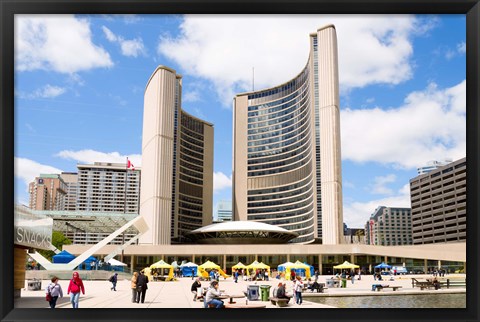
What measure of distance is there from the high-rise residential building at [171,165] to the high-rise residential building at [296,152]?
1122 cm

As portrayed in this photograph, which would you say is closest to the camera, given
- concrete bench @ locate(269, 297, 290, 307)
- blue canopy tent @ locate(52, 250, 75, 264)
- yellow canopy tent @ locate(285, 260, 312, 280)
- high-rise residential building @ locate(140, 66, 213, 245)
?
concrete bench @ locate(269, 297, 290, 307)

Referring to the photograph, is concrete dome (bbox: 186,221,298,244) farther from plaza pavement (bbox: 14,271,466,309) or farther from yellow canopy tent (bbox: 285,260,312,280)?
plaza pavement (bbox: 14,271,466,309)

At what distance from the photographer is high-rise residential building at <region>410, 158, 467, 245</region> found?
144 meters

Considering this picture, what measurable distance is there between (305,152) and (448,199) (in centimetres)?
5536

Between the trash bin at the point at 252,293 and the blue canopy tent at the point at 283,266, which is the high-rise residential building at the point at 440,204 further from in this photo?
the trash bin at the point at 252,293

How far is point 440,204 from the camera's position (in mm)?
153875

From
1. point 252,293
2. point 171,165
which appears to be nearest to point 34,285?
point 252,293

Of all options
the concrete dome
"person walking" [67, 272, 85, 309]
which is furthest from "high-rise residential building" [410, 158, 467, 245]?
"person walking" [67, 272, 85, 309]

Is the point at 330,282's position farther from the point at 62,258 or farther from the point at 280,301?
the point at 62,258

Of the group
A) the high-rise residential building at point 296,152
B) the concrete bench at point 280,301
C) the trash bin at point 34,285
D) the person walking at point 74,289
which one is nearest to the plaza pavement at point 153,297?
the concrete bench at point 280,301

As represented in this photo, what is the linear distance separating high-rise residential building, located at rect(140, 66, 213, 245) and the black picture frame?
9362 centimetres
